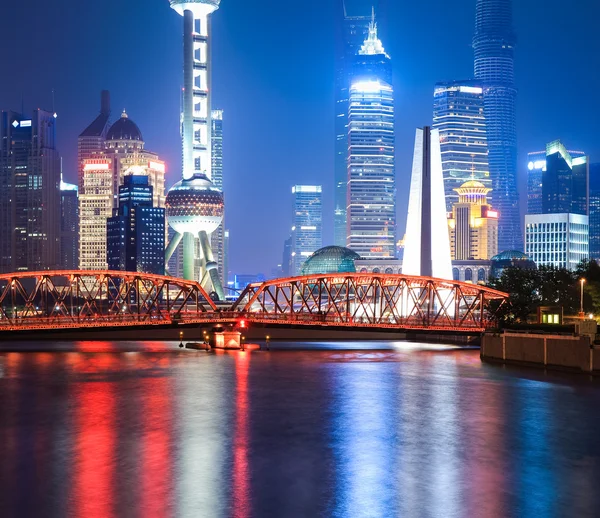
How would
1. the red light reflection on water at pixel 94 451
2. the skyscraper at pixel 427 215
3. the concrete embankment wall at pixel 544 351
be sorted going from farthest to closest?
the skyscraper at pixel 427 215
the concrete embankment wall at pixel 544 351
the red light reflection on water at pixel 94 451

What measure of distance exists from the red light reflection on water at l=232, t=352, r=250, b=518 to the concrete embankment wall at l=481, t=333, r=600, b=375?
27.4 metres

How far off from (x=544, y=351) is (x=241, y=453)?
47.0 metres

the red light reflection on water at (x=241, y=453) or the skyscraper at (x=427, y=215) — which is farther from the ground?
the skyscraper at (x=427, y=215)

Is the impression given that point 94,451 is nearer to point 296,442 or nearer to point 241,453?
point 241,453

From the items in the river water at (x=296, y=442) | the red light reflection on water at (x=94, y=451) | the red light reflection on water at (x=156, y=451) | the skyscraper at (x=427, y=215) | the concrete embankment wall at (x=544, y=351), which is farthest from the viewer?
the skyscraper at (x=427, y=215)

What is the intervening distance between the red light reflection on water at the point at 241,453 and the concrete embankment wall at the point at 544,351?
27442mm

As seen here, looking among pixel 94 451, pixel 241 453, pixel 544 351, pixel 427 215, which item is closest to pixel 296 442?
pixel 241 453

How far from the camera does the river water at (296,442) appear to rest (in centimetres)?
3759

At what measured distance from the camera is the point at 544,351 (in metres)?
87.3

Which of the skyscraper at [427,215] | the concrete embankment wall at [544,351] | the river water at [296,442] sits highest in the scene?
the skyscraper at [427,215]

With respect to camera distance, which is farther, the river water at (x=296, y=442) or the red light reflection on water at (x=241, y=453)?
the river water at (x=296, y=442)

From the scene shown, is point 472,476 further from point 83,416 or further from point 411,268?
point 411,268

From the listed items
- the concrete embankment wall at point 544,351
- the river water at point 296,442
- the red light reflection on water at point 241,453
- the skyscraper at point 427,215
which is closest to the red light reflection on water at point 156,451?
the river water at point 296,442

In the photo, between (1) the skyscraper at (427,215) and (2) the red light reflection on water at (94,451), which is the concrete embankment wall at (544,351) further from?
(2) the red light reflection on water at (94,451)
